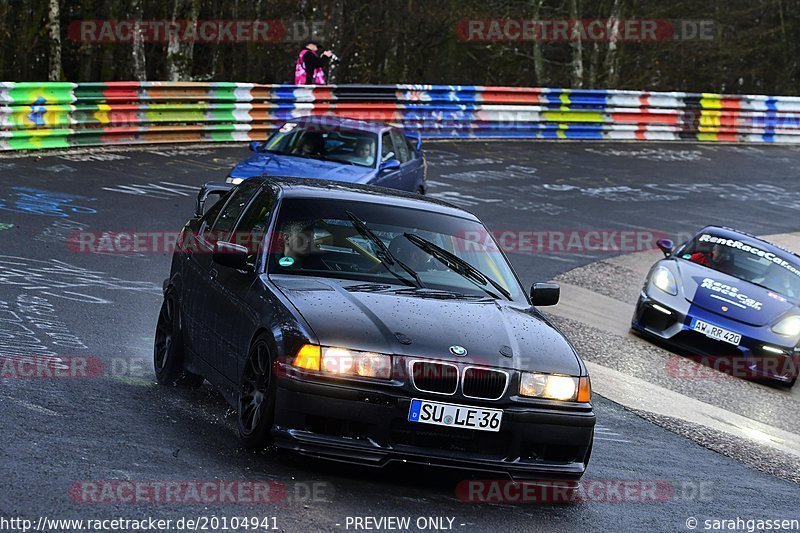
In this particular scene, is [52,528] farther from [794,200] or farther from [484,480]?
[794,200]

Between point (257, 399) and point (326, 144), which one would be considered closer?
point (257, 399)

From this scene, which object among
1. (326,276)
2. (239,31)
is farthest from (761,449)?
(239,31)

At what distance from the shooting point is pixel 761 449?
928 centimetres

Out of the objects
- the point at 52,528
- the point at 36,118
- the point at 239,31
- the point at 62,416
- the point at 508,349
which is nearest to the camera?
the point at 52,528

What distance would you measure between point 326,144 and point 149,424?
31.8ft

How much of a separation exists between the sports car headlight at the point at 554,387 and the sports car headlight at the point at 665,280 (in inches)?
290

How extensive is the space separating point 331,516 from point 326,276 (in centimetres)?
174

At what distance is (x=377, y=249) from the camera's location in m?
7.27

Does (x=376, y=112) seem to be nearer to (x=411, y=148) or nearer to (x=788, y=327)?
(x=411, y=148)

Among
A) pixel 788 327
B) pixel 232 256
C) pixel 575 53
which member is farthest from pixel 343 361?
pixel 575 53

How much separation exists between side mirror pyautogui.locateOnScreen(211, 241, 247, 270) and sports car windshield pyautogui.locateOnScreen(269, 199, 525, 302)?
0.16 meters

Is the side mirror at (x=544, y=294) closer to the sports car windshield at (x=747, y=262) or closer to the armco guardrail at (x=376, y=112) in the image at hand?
the sports car windshield at (x=747, y=262)

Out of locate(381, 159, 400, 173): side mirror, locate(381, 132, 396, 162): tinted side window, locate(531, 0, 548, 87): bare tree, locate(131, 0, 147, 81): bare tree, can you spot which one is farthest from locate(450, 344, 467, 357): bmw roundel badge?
locate(531, 0, 548, 87): bare tree

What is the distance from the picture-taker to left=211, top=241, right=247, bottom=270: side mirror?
7070mm
